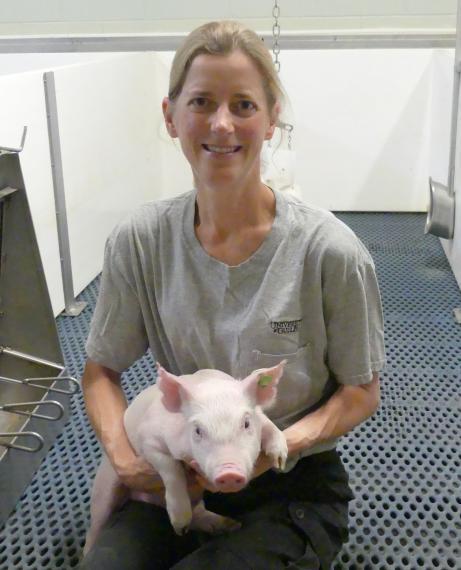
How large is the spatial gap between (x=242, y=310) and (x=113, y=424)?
27 cm

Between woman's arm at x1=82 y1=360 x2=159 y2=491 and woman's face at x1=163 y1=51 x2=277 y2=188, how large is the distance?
1.21 feet

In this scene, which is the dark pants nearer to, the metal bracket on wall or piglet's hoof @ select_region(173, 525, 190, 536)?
piglet's hoof @ select_region(173, 525, 190, 536)

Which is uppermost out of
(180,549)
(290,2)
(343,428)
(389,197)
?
(290,2)

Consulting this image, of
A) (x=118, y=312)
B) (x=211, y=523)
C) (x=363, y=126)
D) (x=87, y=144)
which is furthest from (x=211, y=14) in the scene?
(x=211, y=523)

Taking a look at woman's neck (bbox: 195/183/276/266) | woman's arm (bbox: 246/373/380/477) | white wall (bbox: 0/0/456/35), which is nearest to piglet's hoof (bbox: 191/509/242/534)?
woman's arm (bbox: 246/373/380/477)

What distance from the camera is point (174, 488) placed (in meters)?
0.87

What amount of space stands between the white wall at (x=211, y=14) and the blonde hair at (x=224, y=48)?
2586 millimetres

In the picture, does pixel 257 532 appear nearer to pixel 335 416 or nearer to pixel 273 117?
pixel 335 416

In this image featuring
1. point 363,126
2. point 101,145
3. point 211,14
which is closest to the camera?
point 101,145

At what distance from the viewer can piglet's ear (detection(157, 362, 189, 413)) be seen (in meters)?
0.82

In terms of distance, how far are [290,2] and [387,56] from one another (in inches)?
23.1

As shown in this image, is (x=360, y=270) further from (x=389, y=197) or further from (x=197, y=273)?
A: (x=389, y=197)

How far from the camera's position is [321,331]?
0.95 m

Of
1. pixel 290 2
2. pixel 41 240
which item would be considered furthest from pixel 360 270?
pixel 290 2
